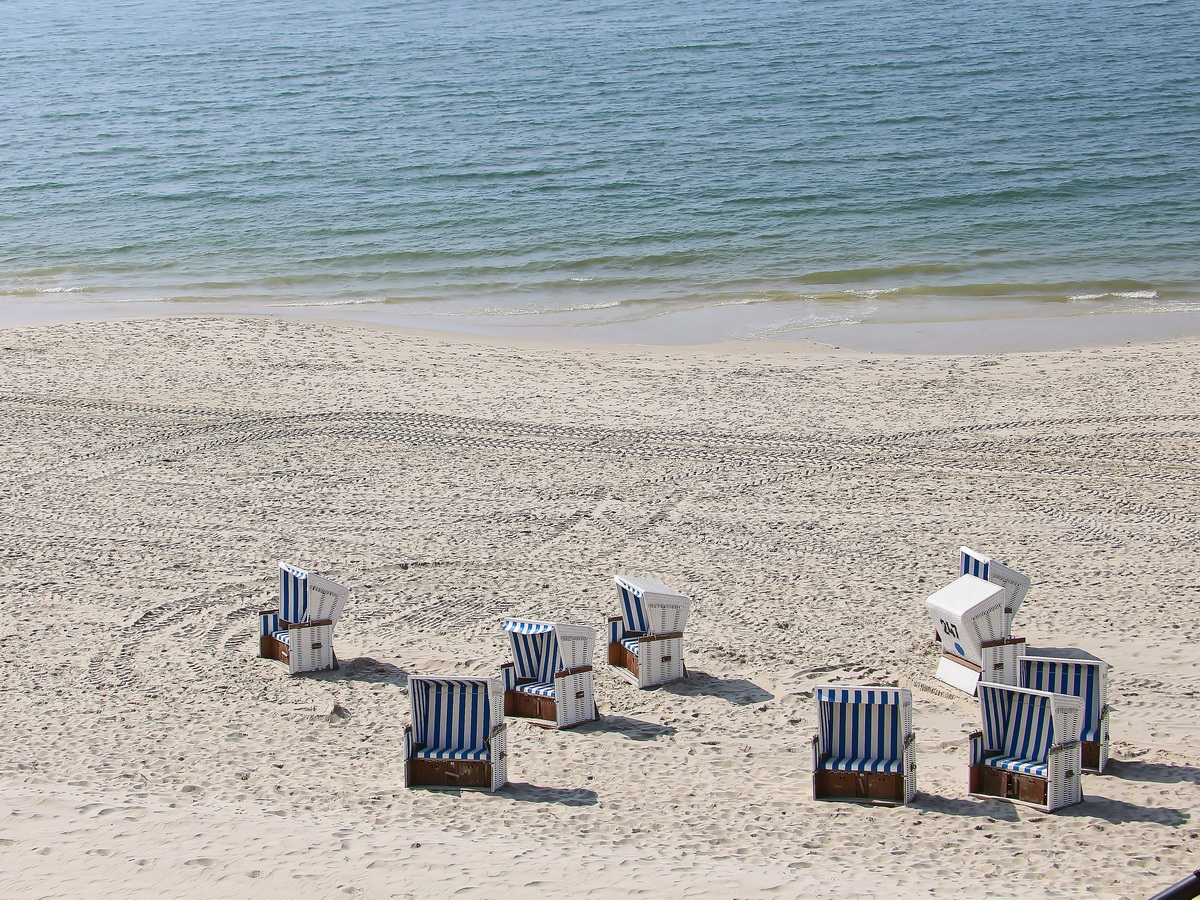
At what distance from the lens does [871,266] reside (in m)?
23.8

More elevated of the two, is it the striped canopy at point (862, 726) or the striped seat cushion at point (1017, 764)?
the striped canopy at point (862, 726)

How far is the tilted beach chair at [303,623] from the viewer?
30.7 feet

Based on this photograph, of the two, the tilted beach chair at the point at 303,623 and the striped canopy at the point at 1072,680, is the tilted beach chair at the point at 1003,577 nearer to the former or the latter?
the striped canopy at the point at 1072,680

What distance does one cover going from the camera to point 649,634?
913 cm

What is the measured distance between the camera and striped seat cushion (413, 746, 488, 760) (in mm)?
7535

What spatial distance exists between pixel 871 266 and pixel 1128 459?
1109 cm

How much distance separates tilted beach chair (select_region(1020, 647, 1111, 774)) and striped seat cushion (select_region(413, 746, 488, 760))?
3.72 meters

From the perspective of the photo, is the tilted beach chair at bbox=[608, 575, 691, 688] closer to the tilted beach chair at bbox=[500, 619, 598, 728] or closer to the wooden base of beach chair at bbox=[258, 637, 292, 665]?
the tilted beach chair at bbox=[500, 619, 598, 728]

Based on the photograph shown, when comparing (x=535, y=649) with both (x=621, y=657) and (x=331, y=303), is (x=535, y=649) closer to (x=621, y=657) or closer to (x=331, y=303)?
(x=621, y=657)

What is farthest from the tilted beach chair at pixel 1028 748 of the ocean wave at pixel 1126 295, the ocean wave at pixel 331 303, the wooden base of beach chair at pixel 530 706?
the ocean wave at pixel 331 303

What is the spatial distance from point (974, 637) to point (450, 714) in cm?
396

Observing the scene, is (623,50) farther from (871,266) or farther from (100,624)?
(100,624)

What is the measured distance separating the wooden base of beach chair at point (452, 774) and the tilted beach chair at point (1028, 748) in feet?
10.1

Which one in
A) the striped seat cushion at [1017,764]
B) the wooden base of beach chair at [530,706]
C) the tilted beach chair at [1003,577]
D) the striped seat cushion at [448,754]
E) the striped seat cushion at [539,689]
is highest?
the tilted beach chair at [1003,577]
